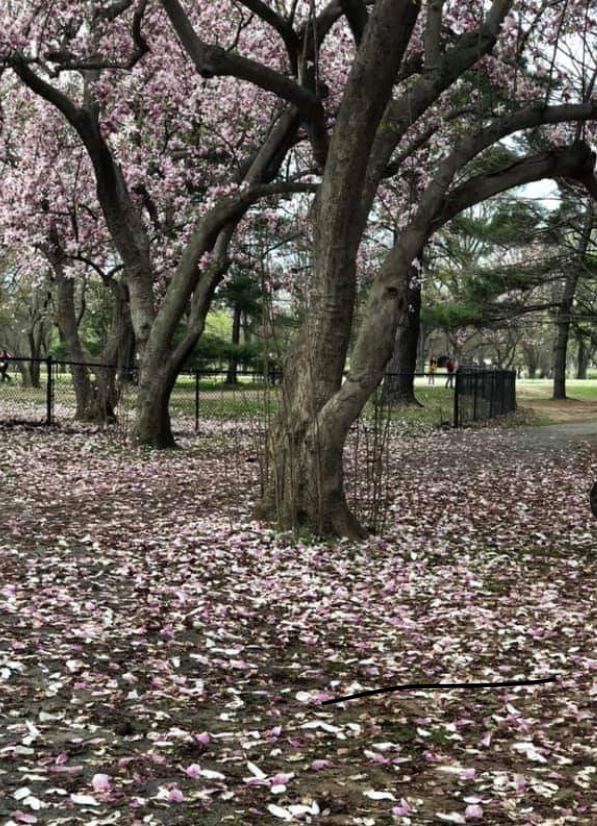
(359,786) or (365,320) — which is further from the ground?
(365,320)

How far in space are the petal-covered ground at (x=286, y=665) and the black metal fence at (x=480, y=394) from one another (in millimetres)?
10462

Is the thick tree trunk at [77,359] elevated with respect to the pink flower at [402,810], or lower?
elevated

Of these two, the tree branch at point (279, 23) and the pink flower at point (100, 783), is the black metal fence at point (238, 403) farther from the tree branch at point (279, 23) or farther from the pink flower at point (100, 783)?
the pink flower at point (100, 783)

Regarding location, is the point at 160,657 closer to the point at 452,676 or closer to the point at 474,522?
the point at 452,676

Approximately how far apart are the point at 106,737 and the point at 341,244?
4.69 m

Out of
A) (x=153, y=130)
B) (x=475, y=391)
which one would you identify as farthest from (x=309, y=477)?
(x=475, y=391)

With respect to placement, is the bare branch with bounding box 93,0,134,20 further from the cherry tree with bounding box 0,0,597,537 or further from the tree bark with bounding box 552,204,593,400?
the tree bark with bounding box 552,204,593,400

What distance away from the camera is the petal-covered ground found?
3.26 m

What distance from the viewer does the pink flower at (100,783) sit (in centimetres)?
317

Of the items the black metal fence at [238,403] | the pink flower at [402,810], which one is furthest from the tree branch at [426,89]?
the black metal fence at [238,403]

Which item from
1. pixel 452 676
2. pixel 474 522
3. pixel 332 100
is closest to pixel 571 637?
pixel 452 676

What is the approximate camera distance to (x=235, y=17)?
1351 centimetres

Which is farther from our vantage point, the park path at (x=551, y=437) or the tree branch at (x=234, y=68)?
the park path at (x=551, y=437)

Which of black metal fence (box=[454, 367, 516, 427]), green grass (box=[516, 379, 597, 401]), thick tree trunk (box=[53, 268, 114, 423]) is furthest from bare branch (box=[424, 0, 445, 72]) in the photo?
green grass (box=[516, 379, 597, 401])
